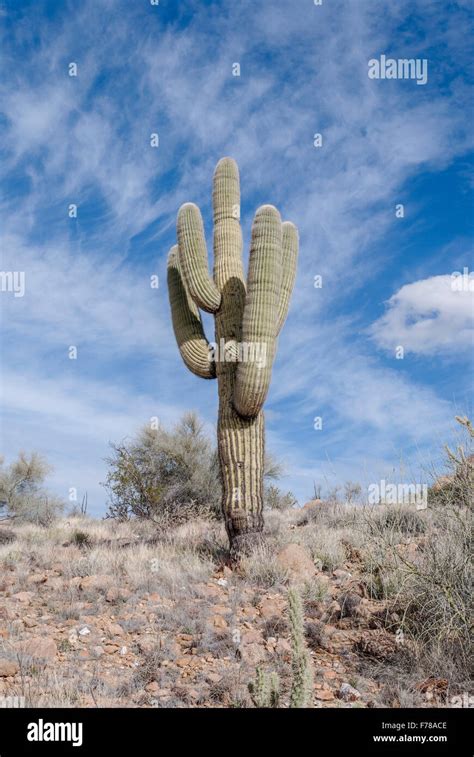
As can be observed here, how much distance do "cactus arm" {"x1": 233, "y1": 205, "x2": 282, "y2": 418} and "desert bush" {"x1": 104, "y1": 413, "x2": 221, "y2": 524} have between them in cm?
618

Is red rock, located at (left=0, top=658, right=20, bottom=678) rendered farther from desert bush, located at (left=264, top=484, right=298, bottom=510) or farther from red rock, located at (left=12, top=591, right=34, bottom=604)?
desert bush, located at (left=264, top=484, right=298, bottom=510)

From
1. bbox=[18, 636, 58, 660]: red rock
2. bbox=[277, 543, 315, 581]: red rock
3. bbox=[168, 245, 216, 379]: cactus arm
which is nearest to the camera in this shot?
Result: bbox=[18, 636, 58, 660]: red rock

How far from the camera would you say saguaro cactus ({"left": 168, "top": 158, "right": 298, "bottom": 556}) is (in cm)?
917

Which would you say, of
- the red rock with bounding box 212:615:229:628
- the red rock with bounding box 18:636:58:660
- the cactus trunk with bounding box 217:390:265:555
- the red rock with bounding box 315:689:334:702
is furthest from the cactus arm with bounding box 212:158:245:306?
the red rock with bounding box 315:689:334:702

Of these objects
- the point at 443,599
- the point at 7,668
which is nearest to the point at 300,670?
the point at 443,599

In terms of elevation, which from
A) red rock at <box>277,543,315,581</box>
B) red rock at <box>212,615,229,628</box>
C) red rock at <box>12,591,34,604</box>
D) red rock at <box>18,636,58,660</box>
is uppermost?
red rock at <box>277,543,315,581</box>

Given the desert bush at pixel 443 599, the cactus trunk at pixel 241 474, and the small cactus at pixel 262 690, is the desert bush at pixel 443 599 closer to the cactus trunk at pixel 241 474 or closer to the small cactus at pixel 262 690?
the small cactus at pixel 262 690

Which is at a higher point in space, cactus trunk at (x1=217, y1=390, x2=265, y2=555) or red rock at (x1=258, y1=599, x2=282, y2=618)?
cactus trunk at (x1=217, y1=390, x2=265, y2=555)

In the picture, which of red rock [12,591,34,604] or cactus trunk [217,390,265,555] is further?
cactus trunk [217,390,265,555]

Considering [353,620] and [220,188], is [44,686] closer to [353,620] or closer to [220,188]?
[353,620]

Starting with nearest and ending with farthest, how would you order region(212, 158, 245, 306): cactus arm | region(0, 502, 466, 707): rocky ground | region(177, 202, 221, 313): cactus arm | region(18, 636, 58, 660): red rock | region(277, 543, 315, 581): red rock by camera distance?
region(0, 502, 466, 707): rocky ground
region(18, 636, 58, 660): red rock
region(277, 543, 315, 581): red rock
region(177, 202, 221, 313): cactus arm
region(212, 158, 245, 306): cactus arm

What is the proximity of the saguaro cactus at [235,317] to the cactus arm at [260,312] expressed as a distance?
0.05 ft

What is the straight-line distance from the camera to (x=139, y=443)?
55.3 feet
